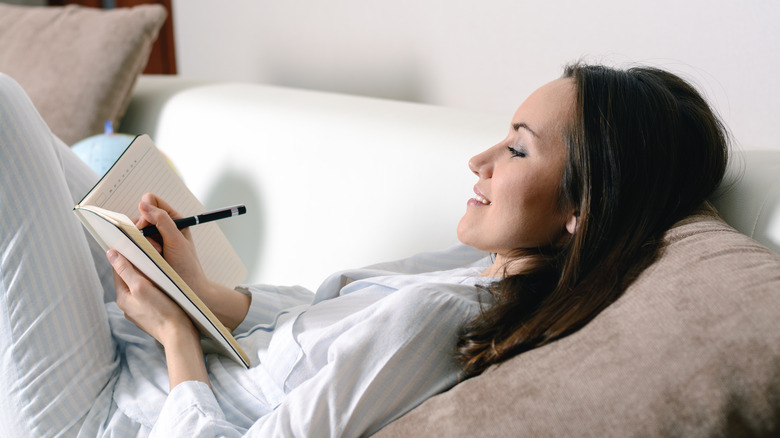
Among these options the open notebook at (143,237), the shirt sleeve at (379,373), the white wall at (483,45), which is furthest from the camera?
the white wall at (483,45)

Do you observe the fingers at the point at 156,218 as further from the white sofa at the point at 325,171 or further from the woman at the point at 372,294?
the white sofa at the point at 325,171

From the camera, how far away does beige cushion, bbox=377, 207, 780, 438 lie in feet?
1.92

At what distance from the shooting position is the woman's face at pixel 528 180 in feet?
2.94

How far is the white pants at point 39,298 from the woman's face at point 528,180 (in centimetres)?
55

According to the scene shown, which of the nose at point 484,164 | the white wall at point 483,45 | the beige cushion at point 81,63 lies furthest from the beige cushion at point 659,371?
the beige cushion at point 81,63

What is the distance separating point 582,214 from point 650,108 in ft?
0.51

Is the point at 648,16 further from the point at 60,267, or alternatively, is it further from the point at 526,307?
the point at 60,267

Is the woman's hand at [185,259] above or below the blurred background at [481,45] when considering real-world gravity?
below

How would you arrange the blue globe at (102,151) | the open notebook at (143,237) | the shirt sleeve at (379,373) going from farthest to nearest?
1. the blue globe at (102,151)
2. the open notebook at (143,237)
3. the shirt sleeve at (379,373)

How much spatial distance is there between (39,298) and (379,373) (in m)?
0.49

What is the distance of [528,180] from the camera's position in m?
0.90

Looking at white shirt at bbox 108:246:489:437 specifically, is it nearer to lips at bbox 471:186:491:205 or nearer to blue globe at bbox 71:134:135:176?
lips at bbox 471:186:491:205

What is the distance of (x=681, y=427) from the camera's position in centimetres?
58

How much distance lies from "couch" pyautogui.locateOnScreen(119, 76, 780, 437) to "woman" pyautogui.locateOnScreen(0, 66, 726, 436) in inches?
2.2
